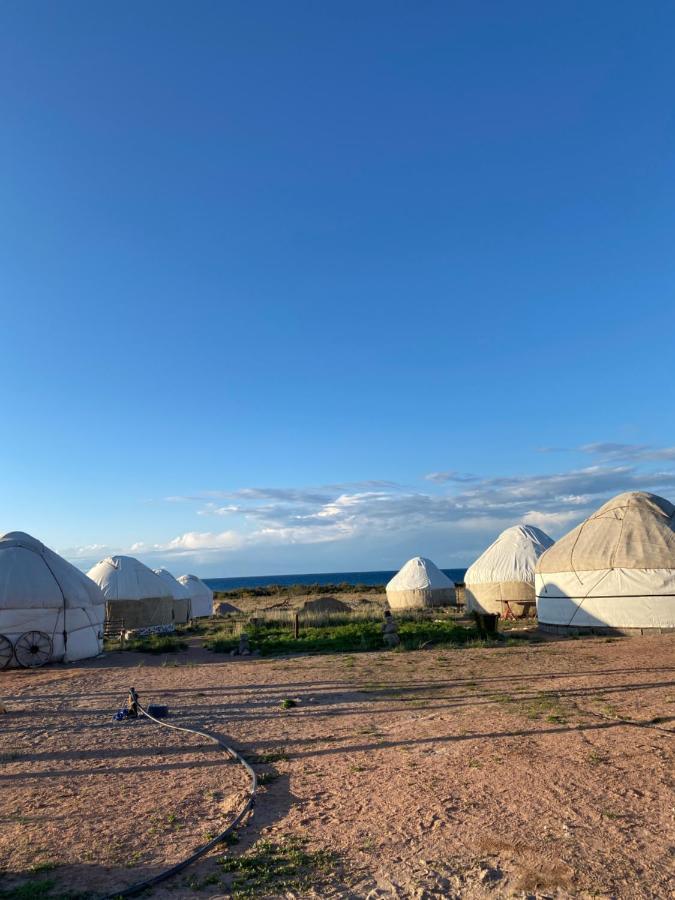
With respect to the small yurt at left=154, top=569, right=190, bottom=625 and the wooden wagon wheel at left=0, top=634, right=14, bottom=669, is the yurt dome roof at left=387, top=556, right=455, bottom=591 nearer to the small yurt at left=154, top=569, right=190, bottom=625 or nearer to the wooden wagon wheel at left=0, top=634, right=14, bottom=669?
the small yurt at left=154, top=569, right=190, bottom=625

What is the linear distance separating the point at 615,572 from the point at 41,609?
16023 millimetres

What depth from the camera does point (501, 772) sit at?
6.51m

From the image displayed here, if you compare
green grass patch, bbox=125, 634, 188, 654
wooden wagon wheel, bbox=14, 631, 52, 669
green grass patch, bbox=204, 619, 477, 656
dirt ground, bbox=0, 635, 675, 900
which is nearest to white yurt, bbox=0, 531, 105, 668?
wooden wagon wheel, bbox=14, 631, 52, 669

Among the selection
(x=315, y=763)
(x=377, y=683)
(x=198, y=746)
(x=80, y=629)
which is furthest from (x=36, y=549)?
(x=315, y=763)

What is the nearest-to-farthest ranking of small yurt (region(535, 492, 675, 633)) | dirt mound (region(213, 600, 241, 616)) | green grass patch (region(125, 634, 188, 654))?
1. small yurt (region(535, 492, 675, 633))
2. green grass patch (region(125, 634, 188, 654))
3. dirt mound (region(213, 600, 241, 616))

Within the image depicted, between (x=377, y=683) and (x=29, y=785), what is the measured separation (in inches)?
266

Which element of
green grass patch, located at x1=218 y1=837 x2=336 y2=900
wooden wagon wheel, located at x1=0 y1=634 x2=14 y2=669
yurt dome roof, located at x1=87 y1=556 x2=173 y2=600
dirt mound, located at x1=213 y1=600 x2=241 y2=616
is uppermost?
yurt dome roof, located at x1=87 y1=556 x2=173 y2=600

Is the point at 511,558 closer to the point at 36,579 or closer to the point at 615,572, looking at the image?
the point at 615,572

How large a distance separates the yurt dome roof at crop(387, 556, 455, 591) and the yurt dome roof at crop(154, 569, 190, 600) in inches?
400

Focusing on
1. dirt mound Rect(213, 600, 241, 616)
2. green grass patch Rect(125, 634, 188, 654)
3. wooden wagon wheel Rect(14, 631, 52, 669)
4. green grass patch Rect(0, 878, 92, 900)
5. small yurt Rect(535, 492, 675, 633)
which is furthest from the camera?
dirt mound Rect(213, 600, 241, 616)

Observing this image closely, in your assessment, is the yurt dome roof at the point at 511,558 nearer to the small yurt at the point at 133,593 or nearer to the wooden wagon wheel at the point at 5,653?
the small yurt at the point at 133,593

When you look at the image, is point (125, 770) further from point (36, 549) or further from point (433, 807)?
point (36, 549)

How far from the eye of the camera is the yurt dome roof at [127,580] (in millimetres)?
29703

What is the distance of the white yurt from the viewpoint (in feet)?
57.3
